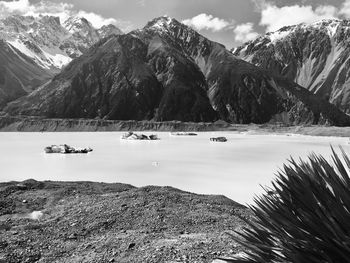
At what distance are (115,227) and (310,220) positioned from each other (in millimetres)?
11462

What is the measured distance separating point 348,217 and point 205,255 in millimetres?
6978

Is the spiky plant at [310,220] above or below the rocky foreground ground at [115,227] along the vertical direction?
above

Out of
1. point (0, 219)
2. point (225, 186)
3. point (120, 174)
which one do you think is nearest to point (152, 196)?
point (0, 219)

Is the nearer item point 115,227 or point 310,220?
point 310,220

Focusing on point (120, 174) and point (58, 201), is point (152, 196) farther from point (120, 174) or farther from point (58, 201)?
point (120, 174)

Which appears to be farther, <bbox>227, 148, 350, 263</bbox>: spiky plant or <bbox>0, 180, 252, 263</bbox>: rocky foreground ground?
<bbox>0, 180, 252, 263</bbox>: rocky foreground ground

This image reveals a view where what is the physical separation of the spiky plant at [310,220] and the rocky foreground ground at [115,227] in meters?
4.08

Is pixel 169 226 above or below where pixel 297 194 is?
below

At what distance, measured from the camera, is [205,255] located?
1031 centimetres

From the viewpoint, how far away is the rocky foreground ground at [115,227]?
36.1 feet

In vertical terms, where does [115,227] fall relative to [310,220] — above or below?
below

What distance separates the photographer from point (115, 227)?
14.6m

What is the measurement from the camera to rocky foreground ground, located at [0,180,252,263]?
11.0m

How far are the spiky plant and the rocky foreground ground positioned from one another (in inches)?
161
